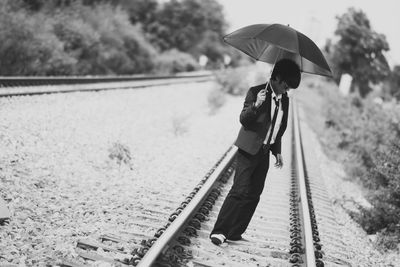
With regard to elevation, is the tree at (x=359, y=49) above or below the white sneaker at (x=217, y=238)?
above

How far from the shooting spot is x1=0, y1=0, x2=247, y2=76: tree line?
1494 cm

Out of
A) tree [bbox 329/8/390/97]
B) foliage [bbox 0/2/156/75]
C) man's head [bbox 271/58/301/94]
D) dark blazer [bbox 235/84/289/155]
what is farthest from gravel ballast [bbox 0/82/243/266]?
tree [bbox 329/8/390/97]

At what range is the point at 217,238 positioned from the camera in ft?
13.4

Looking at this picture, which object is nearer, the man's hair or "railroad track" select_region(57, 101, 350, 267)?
"railroad track" select_region(57, 101, 350, 267)

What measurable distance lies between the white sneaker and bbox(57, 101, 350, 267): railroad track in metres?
0.06

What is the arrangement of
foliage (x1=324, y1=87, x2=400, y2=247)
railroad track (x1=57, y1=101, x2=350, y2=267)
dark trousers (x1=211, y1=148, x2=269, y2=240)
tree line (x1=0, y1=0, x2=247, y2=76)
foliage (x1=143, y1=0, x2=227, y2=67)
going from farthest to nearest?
foliage (x1=143, y1=0, x2=227, y2=67) → tree line (x1=0, y1=0, x2=247, y2=76) → foliage (x1=324, y1=87, x2=400, y2=247) → dark trousers (x1=211, y1=148, x2=269, y2=240) → railroad track (x1=57, y1=101, x2=350, y2=267)

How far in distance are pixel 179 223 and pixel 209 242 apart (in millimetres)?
414

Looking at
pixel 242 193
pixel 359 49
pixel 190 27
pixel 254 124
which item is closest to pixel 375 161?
pixel 242 193

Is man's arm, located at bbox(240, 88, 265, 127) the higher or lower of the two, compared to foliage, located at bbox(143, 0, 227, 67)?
lower

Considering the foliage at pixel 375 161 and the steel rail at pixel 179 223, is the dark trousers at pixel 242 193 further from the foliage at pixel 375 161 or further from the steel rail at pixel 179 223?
the foliage at pixel 375 161

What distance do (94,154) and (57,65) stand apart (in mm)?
10527

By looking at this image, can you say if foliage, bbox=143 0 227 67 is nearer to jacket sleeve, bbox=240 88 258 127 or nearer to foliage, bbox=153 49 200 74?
foliage, bbox=153 49 200 74

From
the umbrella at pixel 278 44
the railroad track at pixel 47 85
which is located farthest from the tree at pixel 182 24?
the umbrella at pixel 278 44

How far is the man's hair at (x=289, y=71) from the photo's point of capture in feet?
12.4
